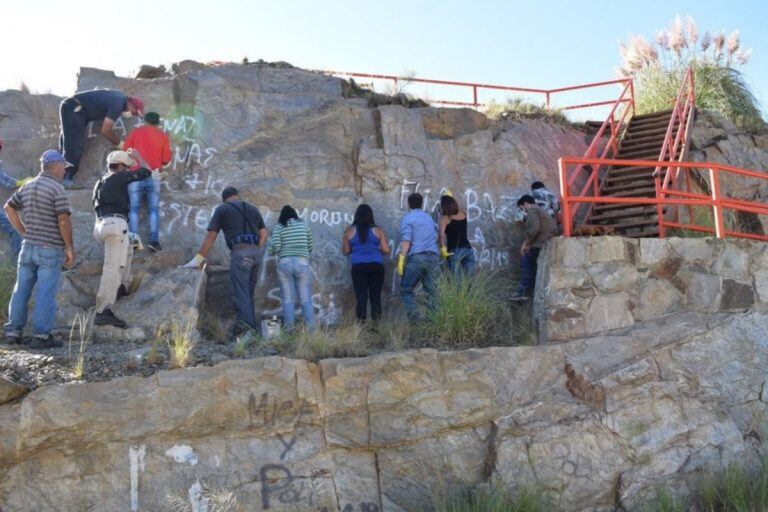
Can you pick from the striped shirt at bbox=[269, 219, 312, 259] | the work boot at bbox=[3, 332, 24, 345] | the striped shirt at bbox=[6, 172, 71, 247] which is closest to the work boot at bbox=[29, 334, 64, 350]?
the work boot at bbox=[3, 332, 24, 345]

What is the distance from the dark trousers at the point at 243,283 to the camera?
29.1ft

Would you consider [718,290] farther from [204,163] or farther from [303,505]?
[204,163]

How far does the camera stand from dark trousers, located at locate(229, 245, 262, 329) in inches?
350

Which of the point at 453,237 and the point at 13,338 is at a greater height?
the point at 453,237

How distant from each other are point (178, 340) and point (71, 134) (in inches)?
192

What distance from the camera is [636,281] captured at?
8.77 meters

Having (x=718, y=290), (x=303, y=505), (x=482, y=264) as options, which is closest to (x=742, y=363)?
(x=718, y=290)

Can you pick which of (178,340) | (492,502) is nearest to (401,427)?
(492,502)

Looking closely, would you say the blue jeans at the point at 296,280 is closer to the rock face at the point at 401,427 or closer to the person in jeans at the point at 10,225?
the rock face at the point at 401,427

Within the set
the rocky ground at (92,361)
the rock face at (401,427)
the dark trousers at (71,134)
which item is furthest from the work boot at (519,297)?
the dark trousers at (71,134)

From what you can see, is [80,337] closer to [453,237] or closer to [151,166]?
[151,166]

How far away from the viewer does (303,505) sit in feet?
23.0

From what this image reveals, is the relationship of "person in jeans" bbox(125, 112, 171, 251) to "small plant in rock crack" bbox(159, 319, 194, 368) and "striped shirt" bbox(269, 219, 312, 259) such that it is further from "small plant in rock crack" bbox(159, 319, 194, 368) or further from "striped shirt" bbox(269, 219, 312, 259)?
"small plant in rock crack" bbox(159, 319, 194, 368)

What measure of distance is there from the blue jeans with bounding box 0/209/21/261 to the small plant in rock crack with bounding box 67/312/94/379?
197cm
